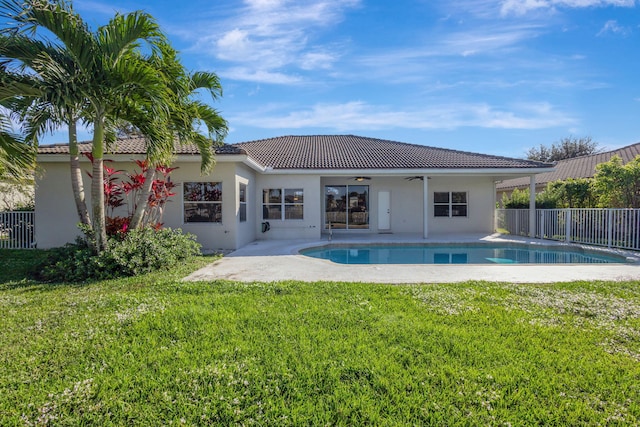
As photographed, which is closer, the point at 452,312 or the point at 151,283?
the point at 452,312

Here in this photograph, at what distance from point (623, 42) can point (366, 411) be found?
16.9 meters

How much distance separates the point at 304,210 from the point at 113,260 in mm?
9100

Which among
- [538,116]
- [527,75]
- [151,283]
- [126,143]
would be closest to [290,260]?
[151,283]

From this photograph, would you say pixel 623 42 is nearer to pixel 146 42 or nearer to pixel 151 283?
pixel 146 42

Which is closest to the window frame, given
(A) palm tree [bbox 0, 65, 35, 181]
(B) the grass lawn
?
(A) palm tree [bbox 0, 65, 35, 181]

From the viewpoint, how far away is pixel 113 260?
7.82m

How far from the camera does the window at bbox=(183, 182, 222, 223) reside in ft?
40.7

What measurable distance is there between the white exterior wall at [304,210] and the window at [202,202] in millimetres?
3348

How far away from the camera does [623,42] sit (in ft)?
40.7

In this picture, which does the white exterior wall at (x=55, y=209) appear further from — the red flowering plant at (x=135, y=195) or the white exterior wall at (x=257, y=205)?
the red flowering plant at (x=135, y=195)

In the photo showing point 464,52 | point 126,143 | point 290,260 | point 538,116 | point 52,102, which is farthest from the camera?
point 538,116

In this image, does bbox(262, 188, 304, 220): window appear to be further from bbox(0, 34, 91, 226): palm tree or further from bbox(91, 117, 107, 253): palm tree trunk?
bbox(0, 34, 91, 226): palm tree

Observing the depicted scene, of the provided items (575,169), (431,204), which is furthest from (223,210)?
(575,169)

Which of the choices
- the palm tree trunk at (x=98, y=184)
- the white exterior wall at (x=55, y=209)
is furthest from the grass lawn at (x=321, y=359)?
the white exterior wall at (x=55, y=209)
